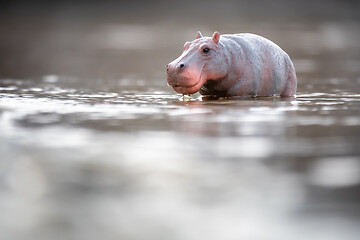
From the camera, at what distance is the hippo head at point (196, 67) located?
5.25 meters

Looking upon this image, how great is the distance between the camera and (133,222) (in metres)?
2.22

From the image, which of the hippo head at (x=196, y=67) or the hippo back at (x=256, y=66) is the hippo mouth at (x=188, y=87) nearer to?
the hippo head at (x=196, y=67)

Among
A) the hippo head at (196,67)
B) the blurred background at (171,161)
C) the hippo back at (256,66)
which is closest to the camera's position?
the blurred background at (171,161)

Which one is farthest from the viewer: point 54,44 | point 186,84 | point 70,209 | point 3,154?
point 54,44

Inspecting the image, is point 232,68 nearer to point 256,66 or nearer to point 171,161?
point 256,66

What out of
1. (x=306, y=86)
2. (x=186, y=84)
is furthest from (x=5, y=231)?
(x=306, y=86)

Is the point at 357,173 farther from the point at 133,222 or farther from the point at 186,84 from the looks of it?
the point at 186,84

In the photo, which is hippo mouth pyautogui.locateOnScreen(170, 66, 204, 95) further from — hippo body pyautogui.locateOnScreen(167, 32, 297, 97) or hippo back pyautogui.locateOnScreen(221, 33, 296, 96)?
hippo back pyautogui.locateOnScreen(221, 33, 296, 96)

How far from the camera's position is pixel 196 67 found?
5.31 meters

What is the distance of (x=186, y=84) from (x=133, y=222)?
3.10m

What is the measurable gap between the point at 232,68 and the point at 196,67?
40cm

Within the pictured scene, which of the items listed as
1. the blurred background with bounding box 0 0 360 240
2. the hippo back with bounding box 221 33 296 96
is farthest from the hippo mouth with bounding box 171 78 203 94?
the hippo back with bounding box 221 33 296 96

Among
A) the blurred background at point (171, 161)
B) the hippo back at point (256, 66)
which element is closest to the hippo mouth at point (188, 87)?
the blurred background at point (171, 161)

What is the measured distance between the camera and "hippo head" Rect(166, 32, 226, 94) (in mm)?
5250
